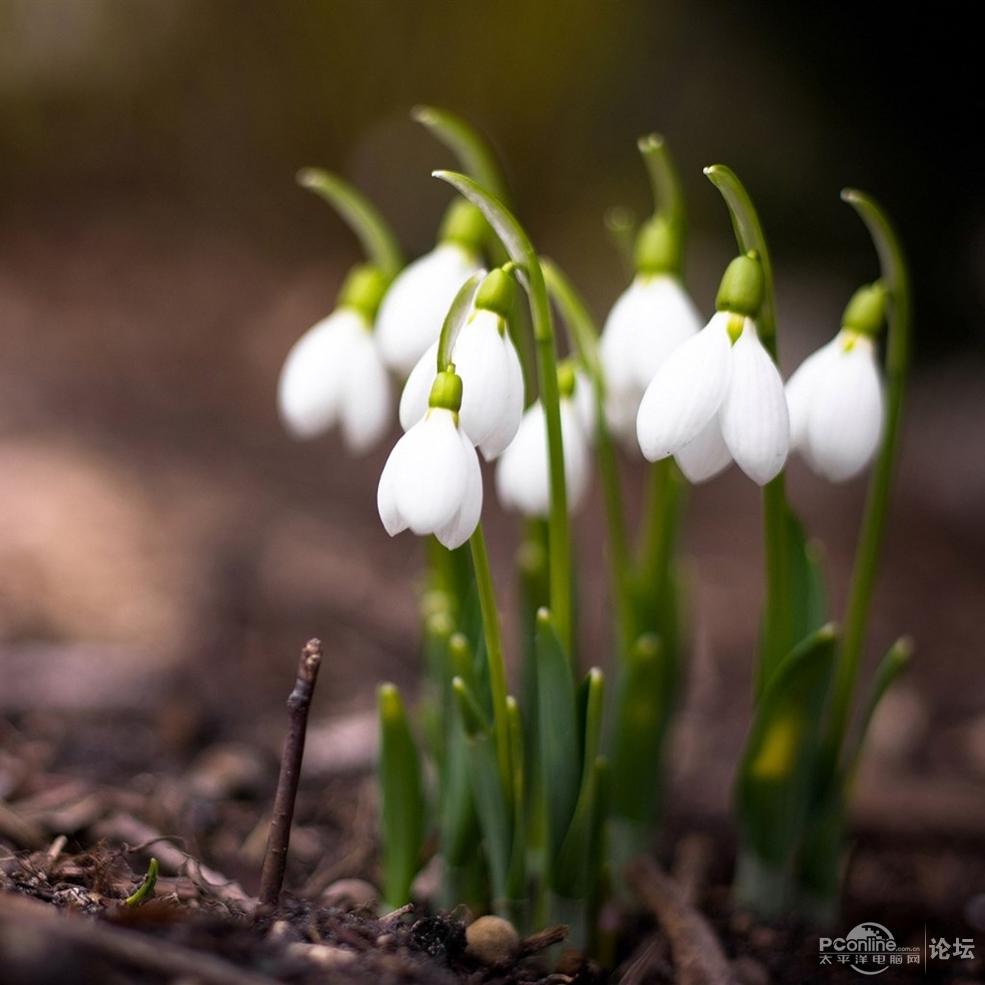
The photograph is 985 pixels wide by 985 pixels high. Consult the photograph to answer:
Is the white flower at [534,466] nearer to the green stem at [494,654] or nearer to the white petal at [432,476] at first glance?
the green stem at [494,654]

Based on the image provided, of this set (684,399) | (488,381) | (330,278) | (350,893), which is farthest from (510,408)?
(330,278)

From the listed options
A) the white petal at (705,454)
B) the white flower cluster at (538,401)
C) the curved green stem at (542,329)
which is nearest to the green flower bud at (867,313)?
the white flower cluster at (538,401)

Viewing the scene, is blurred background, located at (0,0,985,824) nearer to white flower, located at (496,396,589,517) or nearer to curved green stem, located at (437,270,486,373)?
white flower, located at (496,396,589,517)

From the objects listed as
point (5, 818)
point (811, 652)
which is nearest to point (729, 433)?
point (811, 652)

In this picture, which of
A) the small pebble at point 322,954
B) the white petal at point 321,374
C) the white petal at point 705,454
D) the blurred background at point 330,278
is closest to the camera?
the small pebble at point 322,954

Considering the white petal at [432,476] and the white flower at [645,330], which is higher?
the white flower at [645,330]

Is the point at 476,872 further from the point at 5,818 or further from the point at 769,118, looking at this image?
the point at 769,118
